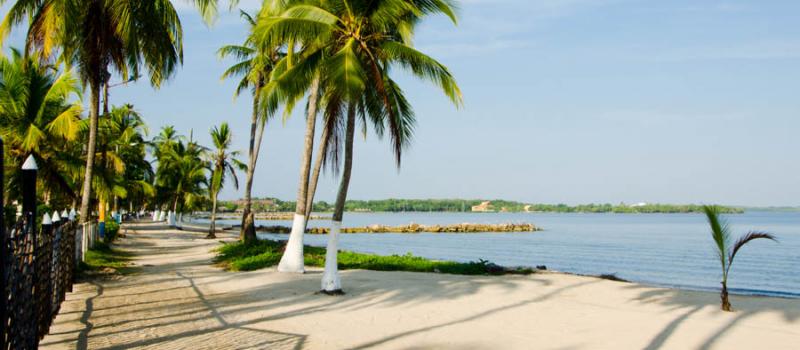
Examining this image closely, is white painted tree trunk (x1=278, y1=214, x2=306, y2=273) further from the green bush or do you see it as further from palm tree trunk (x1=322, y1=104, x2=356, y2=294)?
the green bush

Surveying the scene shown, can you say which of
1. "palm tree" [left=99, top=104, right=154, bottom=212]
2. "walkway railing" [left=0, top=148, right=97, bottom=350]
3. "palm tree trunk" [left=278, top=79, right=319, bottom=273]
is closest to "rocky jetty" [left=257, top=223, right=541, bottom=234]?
"palm tree" [left=99, top=104, right=154, bottom=212]

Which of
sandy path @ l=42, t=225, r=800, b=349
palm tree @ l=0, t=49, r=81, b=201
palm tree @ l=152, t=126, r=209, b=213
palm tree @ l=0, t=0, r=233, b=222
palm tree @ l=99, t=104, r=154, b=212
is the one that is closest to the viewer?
sandy path @ l=42, t=225, r=800, b=349

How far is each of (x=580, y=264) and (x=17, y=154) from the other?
27.8 m

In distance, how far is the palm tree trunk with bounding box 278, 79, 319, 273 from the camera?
16516 mm

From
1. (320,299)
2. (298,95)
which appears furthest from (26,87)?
(320,299)

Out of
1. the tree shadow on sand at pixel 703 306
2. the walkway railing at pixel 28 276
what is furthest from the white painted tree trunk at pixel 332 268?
the tree shadow on sand at pixel 703 306

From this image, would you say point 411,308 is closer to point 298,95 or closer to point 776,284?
point 298,95

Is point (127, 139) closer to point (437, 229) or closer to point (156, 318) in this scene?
point (156, 318)

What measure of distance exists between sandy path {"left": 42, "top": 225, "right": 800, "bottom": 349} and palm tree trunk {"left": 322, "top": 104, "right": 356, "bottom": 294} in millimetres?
375

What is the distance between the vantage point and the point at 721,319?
35.0ft

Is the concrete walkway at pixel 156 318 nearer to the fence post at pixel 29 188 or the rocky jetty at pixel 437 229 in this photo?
the fence post at pixel 29 188

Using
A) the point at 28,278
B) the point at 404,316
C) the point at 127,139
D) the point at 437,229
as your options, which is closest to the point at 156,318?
the point at 28,278

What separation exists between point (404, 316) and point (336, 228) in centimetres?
313

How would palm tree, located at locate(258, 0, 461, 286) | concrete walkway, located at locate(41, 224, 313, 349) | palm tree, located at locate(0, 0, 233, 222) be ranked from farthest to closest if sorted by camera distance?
palm tree, located at locate(0, 0, 233, 222) < palm tree, located at locate(258, 0, 461, 286) < concrete walkway, located at locate(41, 224, 313, 349)
